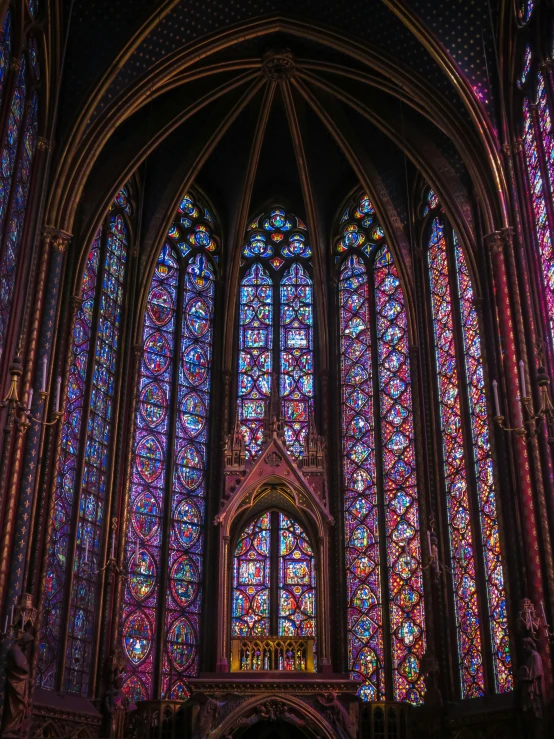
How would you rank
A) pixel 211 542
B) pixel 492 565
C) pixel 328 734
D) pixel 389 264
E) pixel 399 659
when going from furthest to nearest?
1. pixel 389 264
2. pixel 211 542
3. pixel 399 659
4. pixel 492 565
5. pixel 328 734

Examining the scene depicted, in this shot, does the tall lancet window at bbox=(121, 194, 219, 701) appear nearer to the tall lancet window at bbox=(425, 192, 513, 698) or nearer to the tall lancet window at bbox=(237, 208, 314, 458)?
the tall lancet window at bbox=(237, 208, 314, 458)

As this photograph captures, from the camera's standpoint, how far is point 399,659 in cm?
1720

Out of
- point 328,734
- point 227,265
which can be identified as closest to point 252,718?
point 328,734

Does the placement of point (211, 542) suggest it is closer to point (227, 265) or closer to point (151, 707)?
point (151, 707)

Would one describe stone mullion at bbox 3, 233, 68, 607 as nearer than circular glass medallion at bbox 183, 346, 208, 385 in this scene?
Yes

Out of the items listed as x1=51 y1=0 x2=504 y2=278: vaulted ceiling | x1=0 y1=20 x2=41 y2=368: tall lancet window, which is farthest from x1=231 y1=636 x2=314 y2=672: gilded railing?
x1=51 y1=0 x2=504 y2=278: vaulted ceiling

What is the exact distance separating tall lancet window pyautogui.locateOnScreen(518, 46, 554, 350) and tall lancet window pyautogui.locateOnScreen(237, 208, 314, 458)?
6.36 m

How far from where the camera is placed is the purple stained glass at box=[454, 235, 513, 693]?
49.9 ft

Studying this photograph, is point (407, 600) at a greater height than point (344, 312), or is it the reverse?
point (344, 312)

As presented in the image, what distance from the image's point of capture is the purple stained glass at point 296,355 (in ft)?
65.5

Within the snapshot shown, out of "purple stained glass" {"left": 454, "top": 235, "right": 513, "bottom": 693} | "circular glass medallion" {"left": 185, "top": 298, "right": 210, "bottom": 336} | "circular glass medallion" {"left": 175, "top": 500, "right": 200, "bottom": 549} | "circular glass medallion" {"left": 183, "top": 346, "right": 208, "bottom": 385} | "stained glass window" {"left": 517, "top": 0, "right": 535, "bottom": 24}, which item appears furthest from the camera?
"circular glass medallion" {"left": 185, "top": 298, "right": 210, "bottom": 336}

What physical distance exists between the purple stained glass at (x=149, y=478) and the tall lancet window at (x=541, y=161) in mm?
7940

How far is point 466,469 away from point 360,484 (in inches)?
105

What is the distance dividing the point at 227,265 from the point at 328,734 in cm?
1047
